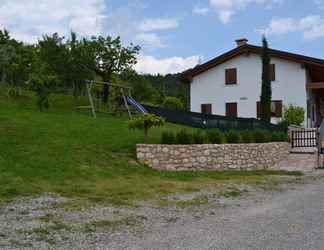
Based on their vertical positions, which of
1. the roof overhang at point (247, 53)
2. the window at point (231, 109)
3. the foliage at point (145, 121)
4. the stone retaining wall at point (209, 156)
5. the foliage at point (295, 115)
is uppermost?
the roof overhang at point (247, 53)

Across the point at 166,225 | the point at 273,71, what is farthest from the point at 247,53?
the point at 166,225

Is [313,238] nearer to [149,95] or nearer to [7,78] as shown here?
[7,78]

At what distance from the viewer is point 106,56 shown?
2917 cm

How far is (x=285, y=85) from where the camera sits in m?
28.8

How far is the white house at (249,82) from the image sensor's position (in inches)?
1116

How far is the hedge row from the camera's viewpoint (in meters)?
14.8

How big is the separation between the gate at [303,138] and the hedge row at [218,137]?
170 cm

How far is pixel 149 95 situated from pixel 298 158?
2635 cm

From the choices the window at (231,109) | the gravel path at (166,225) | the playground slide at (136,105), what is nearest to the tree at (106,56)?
the playground slide at (136,105)

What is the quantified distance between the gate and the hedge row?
1702 mm

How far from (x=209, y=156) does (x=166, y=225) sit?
838 cm

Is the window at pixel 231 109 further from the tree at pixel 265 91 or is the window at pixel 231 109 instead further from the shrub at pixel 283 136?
the shrub at pixel 283 136

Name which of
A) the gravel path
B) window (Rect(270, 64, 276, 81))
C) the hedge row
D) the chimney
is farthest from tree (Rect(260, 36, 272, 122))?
the gravel path

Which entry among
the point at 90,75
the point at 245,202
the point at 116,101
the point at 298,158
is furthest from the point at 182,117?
the point at 245,202
